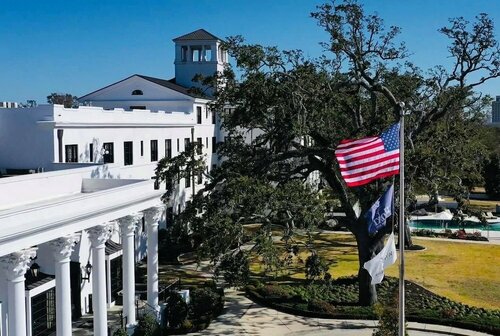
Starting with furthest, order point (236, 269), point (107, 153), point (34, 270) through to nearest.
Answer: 1. point (107, 153)
2. point (236, 269)
3. point (34, 270)

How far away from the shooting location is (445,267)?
134 feet

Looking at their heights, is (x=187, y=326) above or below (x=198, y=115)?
below

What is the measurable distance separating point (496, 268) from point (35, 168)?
103 feet

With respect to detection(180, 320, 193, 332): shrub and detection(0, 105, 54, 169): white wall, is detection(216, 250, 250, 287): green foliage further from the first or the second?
detection(0, 105, 54, 169): white wall

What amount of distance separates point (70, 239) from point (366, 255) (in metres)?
17.7

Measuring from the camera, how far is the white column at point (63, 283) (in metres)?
20.0

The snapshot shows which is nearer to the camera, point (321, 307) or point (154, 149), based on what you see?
point (321, 307)

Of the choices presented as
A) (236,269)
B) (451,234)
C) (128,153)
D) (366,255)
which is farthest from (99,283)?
(451,234)

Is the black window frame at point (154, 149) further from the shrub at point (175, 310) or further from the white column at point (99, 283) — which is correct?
the white column at point (99, 283)

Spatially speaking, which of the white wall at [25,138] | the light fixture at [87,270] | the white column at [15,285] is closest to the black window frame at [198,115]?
the white wall at [25,138]

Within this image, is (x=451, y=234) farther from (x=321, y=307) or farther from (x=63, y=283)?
(x=63, y=283)

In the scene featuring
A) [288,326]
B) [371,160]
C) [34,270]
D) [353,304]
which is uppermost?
[371,160]

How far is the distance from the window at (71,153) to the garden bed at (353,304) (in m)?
13.0

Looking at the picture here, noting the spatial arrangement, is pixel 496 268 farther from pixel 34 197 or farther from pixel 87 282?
pixel 34 197
